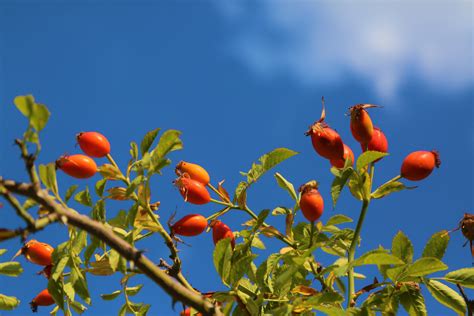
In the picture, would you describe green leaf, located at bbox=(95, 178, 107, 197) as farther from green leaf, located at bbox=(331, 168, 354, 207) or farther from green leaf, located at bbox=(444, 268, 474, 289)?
green leaf, located at bbox=(444, 268, 474, 289)

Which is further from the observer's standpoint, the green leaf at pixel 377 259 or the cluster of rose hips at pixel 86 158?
the cluster of rose hips at pixel 86 158

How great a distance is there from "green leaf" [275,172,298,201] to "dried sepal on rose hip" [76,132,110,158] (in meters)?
0.83

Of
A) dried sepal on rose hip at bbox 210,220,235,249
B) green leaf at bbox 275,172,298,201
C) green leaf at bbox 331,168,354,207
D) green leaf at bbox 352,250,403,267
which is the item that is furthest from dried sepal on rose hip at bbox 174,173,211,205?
green leaf at bbox 352,250,403,267

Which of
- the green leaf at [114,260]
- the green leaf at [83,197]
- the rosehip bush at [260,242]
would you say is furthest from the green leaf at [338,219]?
the green leaf at [83,197]

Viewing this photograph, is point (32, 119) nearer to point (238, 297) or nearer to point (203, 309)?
point (203, 309)

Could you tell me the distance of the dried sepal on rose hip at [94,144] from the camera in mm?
2396

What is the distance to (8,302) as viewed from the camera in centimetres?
250

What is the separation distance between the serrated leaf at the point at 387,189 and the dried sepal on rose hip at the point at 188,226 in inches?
31.1

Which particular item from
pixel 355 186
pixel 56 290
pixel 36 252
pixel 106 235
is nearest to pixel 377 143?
pixel 355 186

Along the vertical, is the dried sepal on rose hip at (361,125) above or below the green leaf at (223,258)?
above

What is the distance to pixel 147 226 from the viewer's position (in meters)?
2.15

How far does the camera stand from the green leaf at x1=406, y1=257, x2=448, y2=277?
6.75ft

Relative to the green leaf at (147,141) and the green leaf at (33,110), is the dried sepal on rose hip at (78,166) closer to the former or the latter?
the green leaf at (147,141)

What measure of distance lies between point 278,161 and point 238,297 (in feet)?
2.16
